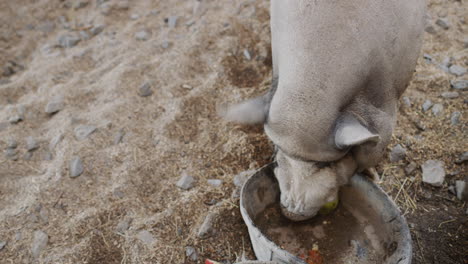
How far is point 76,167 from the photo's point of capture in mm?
3520

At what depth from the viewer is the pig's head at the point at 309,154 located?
2.16 metres

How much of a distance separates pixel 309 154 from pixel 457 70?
276cm

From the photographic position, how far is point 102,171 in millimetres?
3533

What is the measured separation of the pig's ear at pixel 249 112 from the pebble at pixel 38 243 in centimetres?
166

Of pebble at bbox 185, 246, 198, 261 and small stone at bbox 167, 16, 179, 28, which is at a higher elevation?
small stone at bbox 167, 16, 179, 28

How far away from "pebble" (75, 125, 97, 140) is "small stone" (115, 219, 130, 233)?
985 mm

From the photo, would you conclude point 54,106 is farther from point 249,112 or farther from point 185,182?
point 249,112

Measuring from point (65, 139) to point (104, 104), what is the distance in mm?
523

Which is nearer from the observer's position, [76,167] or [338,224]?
[338,224]

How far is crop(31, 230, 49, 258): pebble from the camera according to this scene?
3018 mm

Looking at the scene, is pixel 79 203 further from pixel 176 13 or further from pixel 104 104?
pixel 176 13

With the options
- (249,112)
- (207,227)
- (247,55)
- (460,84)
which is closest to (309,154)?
(249,112)

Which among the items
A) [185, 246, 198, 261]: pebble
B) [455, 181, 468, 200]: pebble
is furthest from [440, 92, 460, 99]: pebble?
[185, 246, 198, 261]: pebble

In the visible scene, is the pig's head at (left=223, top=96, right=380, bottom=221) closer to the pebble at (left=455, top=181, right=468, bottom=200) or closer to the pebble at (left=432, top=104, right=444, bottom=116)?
the pebble at (left=455, top=181, right=468, bottom=200)
